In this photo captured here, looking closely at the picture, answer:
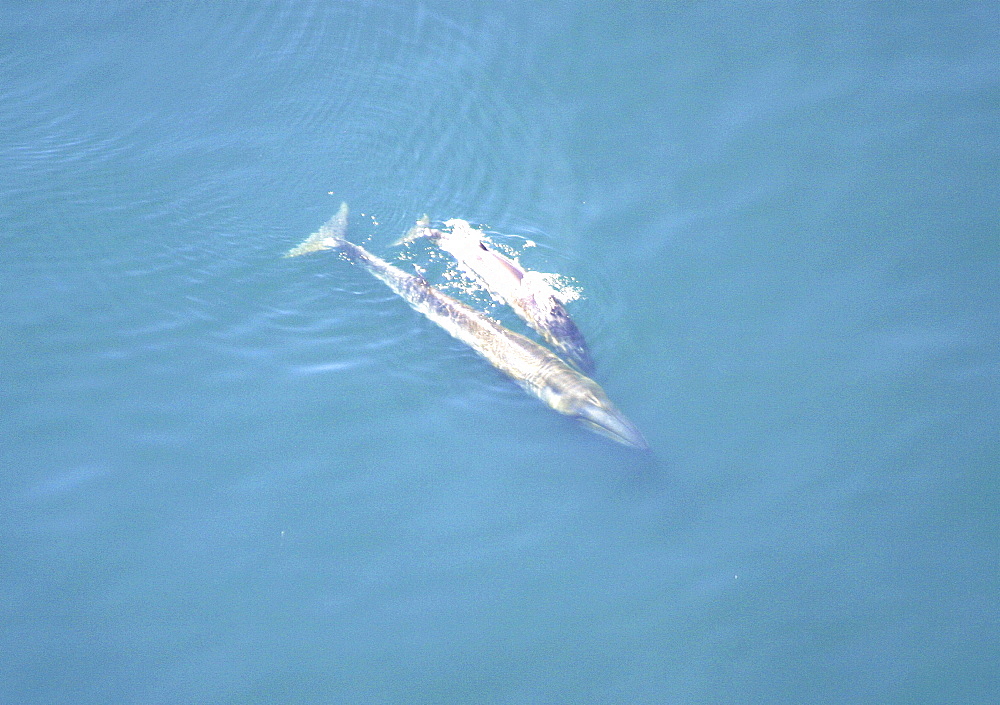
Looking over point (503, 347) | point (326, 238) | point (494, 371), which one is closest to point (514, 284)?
point (503, 347)

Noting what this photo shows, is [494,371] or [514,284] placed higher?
[514,284]

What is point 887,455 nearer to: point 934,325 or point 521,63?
point 934,325

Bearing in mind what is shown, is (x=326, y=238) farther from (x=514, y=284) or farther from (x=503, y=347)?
(x=503, y=347)

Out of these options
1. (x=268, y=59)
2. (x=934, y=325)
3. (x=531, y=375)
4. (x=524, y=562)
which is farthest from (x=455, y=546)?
(x=268, y=59)

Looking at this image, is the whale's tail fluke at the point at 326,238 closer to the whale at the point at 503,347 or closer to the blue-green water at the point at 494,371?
the whale at the point at 503,347

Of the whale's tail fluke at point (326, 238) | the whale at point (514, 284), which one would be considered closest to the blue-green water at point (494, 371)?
the whale's tail fluke at point (326, 238)

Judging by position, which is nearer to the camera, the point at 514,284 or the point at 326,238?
the point at 514,284
